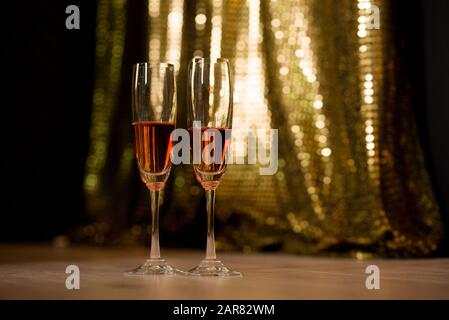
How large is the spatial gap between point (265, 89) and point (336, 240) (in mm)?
503

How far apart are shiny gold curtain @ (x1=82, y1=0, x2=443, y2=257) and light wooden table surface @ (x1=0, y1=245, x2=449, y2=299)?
0.44 ft

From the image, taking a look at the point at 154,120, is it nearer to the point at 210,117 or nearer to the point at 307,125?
the point at 210,117

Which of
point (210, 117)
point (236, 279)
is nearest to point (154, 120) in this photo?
point (210, 117)

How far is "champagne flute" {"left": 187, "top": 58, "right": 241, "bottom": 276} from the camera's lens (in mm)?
1470

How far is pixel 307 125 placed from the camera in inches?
90.9

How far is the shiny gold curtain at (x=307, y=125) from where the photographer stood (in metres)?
2.18

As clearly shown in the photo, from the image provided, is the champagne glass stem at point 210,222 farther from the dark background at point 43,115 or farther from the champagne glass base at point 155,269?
the dark background at point 43,115

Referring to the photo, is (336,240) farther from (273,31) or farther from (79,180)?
(79,180)

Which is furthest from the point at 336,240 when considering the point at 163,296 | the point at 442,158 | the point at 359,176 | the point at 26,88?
the point at 26,88

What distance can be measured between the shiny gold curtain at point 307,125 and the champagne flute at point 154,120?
2.69ft

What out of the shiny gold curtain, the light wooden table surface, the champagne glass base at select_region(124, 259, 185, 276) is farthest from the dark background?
the champagne glass base at select_region(124, 259, 185, 276)

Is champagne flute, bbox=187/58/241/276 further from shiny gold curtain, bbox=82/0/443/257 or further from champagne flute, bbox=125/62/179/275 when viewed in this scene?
shiny gold curtain, bbox=82/0/443/257

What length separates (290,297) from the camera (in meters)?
1.27

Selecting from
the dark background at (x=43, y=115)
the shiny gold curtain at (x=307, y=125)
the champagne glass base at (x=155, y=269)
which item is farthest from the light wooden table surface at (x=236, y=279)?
the dark background at (x=43, y=115)
